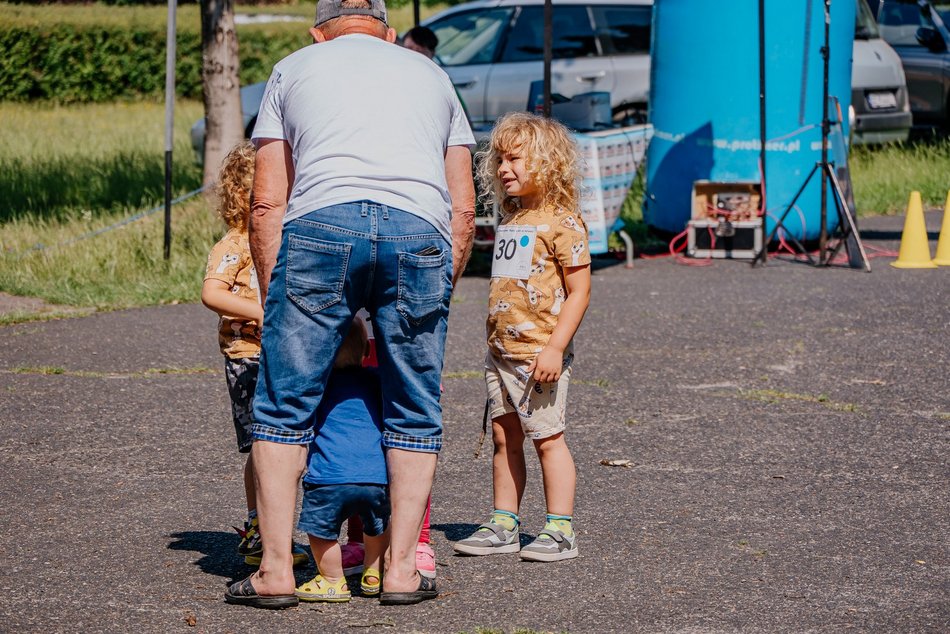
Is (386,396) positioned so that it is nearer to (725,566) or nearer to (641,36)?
(725,566)

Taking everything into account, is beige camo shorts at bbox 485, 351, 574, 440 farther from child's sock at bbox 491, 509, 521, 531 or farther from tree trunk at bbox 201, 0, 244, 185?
tree trunk at bbox 201, 0, 244, 185

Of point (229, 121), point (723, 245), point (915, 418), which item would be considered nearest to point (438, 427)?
point (915, 418)

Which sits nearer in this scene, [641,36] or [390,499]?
[390,499]

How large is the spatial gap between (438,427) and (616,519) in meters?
1.10

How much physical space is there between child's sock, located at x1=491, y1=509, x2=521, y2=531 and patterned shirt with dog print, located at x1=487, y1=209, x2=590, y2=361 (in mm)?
515

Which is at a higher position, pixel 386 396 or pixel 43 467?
pixel 386 396

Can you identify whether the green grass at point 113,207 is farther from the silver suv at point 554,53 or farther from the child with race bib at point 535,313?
the child with race bib at point 535,313

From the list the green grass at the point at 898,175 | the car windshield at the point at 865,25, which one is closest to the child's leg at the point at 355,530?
the green grass at the point at 898,175

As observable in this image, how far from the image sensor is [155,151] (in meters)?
17.1

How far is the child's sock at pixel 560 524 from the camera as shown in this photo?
4.23 meters

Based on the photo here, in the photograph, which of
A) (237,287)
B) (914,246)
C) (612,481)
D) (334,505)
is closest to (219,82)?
(914,246)

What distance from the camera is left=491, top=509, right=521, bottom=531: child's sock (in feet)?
14.2

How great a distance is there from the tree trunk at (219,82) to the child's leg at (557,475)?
8.26 metres

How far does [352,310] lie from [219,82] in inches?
356
